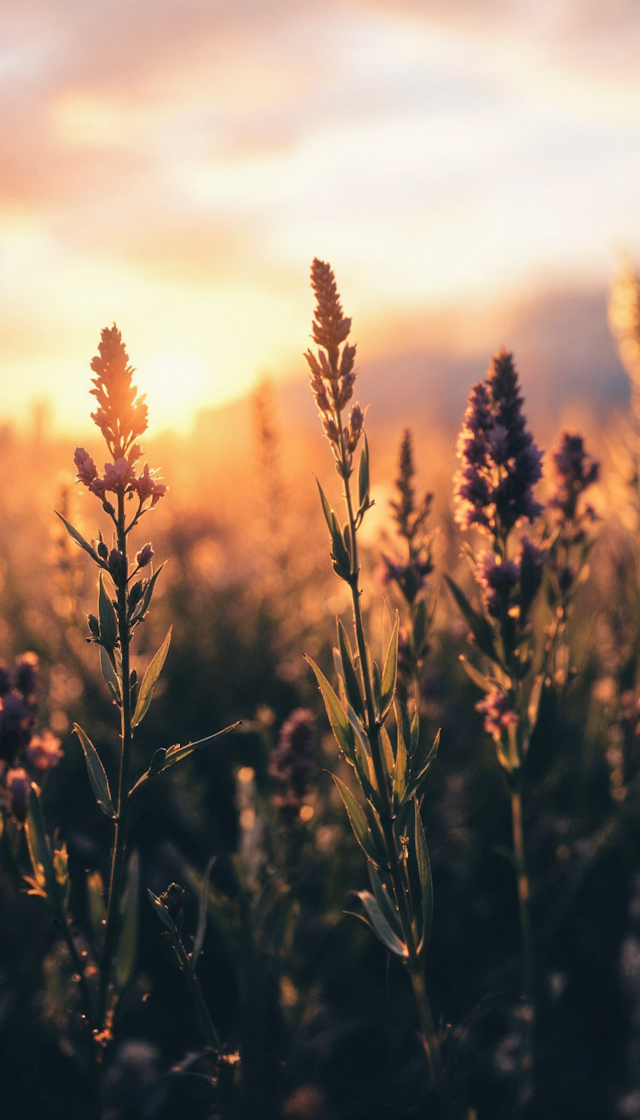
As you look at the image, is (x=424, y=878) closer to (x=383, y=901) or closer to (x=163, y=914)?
(x=383, y=901)

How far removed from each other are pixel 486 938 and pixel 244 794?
144cm

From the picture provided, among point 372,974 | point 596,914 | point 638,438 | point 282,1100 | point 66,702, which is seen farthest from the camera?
point 638,438

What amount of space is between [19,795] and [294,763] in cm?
107

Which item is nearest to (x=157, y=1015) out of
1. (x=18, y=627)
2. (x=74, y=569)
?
(x=74, y=569)

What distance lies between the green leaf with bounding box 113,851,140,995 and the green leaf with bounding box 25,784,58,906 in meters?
0.28

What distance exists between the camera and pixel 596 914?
3469 mm

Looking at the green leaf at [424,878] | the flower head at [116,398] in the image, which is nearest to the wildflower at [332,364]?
the flower head at [116,398]

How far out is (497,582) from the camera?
229 centimetres

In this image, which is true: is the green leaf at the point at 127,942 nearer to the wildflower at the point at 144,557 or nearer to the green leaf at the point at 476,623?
the wildflower at the point at 144,557

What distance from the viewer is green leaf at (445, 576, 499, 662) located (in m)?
2.28

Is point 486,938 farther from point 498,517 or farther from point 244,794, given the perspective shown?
point 498,517

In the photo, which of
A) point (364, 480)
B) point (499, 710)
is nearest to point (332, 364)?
point (364, 480)

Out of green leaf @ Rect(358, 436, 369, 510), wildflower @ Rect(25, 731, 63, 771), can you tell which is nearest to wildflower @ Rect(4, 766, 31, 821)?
wildflower @ Rect(25, 731, 63, 771)

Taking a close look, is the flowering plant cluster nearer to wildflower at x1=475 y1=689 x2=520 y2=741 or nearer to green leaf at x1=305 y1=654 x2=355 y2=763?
green leaf at x1=305 y1=654 x2=355 y2=763
